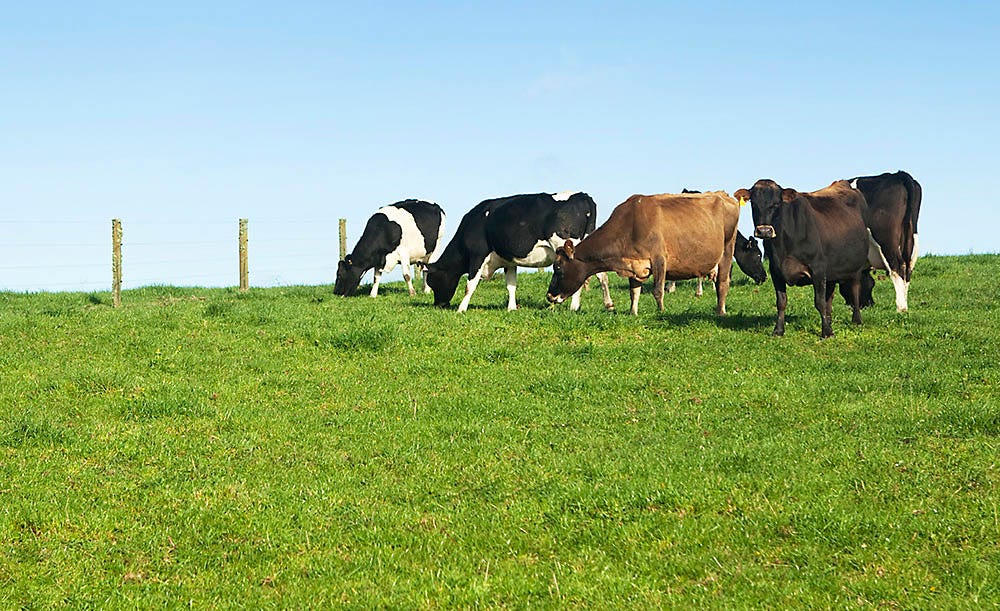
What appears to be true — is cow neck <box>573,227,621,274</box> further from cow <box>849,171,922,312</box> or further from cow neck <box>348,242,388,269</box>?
cow neck <box>348,242,388,269</box>

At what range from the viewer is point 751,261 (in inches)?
1083

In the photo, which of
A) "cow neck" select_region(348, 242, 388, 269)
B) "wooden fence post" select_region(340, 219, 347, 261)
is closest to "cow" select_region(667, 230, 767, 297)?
"cow neck" select_region(348, 242, 388, 269)

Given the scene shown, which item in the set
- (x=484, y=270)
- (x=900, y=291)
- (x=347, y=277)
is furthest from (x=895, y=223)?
(x=347, y=277)

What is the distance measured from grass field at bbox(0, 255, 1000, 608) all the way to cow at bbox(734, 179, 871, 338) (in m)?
0.78

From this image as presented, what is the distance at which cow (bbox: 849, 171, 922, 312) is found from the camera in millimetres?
19547

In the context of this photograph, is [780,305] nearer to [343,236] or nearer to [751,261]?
[751,261]

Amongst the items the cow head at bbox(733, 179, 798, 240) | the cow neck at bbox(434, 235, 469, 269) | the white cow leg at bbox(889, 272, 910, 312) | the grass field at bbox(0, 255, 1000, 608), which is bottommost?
the grass field at bbox(0, 255, 1000, 608)

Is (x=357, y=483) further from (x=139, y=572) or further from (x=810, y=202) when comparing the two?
(x=810, y=202)

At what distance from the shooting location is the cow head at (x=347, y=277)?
27828 millimetres

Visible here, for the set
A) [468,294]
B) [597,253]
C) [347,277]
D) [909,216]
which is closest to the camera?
[909,216]

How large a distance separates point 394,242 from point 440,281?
5.70 meters

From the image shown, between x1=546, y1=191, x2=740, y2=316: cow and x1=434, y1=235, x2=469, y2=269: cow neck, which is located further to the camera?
x1=434, y1=235, x2=469, y2=269: cow neck

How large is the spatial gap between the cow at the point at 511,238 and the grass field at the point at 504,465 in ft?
14.6

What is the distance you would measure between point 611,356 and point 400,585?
8.47 meters
